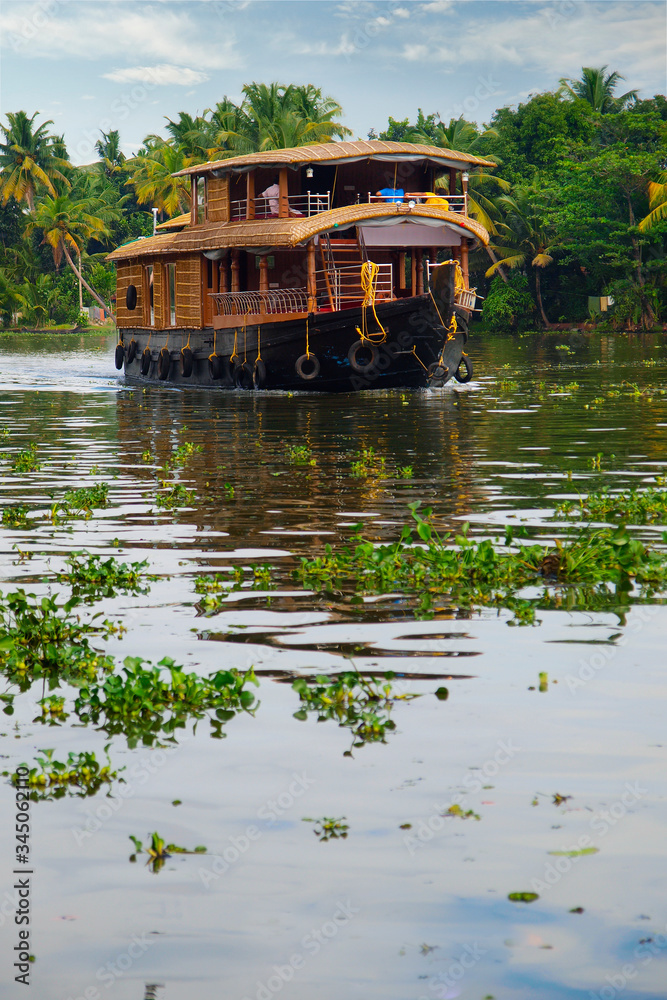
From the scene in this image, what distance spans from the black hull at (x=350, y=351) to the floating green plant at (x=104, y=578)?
15.6 metres

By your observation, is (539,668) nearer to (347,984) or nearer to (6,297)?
(347,984)

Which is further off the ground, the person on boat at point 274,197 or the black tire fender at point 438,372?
the person on boat at point 274,197

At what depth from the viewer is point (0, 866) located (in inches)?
150

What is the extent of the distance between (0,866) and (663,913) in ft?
6.95

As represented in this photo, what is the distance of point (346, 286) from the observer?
2411 cm

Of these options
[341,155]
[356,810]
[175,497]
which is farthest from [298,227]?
[356,810]

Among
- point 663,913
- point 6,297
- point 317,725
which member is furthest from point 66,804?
point 6,297

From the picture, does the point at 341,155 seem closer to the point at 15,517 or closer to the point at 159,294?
the point at 159,294

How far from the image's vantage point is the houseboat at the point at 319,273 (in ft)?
75.5

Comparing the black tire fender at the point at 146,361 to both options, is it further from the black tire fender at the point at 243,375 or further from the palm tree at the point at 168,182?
the palm tree at the point at 168,182

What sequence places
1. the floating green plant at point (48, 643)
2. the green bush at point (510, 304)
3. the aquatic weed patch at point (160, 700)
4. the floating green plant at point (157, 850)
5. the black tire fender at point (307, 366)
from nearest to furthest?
the floating green plant at point (157, 850) → the aquatic weed patch at point (160, 700) → the floating green plant at point (48, 643) → the black tire fender at point (307, 366) → the green bush at point (510, 304)

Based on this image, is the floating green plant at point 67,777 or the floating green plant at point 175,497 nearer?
the floating green plant at point 67,777

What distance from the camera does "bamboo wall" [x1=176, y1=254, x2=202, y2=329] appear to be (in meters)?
27.2

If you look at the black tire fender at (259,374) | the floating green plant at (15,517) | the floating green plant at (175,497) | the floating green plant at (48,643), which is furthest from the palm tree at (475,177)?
the floating green plant at (48,643)
